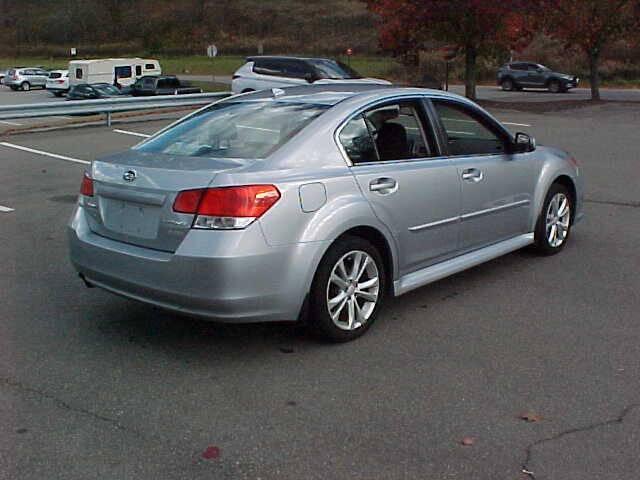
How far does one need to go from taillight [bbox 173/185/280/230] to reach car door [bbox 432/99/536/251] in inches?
75.0

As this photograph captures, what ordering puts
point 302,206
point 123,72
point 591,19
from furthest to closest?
point 123,72, point 591,19, point 302,206

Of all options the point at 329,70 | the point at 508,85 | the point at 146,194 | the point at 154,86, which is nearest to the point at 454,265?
the point at 146,194

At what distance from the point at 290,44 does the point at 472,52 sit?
212 ft

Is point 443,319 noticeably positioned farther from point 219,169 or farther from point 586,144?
point 586,144

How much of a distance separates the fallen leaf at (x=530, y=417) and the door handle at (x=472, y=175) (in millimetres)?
2256

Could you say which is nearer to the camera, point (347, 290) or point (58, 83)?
point (347, 290)

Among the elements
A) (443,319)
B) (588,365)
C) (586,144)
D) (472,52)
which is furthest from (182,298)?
(472,52)

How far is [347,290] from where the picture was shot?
509cm

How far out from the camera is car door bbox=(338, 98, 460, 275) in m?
5.28

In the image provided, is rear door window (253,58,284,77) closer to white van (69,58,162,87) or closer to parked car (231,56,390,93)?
parked car (231,56,390,93)

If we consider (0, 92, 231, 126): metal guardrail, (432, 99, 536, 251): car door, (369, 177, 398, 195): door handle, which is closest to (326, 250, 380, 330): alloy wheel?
(369, 177, 398, 195): door handle

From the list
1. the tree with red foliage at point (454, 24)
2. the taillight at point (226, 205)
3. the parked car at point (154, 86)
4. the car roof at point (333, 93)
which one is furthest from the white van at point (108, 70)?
the taillight at point (226, 205)

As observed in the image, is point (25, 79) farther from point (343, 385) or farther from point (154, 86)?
point (343, 385)

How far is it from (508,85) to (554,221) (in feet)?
130
